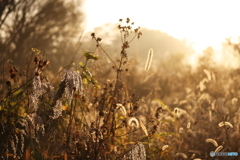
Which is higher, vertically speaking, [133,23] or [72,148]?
[133,23]

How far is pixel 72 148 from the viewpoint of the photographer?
9.74ft

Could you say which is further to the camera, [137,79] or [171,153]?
[137,79]

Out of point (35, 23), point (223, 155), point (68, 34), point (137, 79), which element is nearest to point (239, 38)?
point (223, 155)

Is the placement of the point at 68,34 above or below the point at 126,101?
above

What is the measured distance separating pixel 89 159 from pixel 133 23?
121cm

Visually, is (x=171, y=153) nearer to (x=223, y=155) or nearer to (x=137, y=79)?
(x=223, y=155)

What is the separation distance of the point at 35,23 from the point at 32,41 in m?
0.72

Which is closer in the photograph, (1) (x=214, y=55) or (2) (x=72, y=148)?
(2) (x=72, y=148)

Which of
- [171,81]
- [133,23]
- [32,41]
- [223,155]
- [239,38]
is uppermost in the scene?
[32,41]

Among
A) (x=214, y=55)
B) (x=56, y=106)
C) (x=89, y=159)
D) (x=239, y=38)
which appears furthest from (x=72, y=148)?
(x=214, y=55)

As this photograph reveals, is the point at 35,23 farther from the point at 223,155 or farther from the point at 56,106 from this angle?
the point at 56,106

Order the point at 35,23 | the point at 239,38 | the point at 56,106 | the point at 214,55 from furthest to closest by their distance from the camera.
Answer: the point at 35,23 < the point at 214,55 < the point at 239,38 < the point at 56,106

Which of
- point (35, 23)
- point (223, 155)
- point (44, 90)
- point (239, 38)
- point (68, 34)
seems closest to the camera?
point (44, 90)

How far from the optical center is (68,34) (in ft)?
45.8
